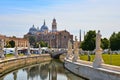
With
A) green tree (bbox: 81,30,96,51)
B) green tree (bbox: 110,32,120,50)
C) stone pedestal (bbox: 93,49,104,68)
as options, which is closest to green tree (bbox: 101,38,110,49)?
green tree (bbox: 81,30,96,51)

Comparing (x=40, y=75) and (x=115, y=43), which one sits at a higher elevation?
(x=115, y=43)

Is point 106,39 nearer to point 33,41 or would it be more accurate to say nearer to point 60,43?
point 60,43

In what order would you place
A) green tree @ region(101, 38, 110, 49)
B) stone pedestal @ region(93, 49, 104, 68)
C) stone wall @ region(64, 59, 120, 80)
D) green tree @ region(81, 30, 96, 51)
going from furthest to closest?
1. green tree @ region(101, 38, 110, 49)
2. green tree @ region(81, 30, 96, 51)
3. stone pedestal @ region(93, 49, 104, 68)
4. stone wall @ region(64, 59, 120, 80)

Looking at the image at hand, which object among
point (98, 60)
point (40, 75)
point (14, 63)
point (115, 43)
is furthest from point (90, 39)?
point (98, 60)

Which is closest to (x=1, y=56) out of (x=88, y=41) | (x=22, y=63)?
(x=22, y=63)

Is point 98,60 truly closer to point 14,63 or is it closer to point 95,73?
point 95,73

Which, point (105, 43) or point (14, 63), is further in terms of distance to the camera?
point (105, 43)

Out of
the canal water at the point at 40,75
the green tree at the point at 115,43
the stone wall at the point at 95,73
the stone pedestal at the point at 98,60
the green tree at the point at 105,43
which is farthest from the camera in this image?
→ the green tree at the point at 105,43

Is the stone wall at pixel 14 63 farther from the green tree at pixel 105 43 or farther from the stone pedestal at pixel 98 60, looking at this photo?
A: the green tree at pixel 105 43

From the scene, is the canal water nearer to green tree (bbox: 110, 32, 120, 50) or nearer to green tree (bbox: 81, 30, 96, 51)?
green tree (bbox: 110, 32, 120, 50)

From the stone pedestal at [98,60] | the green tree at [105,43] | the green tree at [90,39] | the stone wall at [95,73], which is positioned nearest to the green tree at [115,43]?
the green tree at [90,39]

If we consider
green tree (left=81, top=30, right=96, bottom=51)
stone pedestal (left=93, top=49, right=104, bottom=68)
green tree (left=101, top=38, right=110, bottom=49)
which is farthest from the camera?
green tree (left=101, top=38, right=110, bottom=49)

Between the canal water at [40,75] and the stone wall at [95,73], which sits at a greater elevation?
the stone wall at [95,73]

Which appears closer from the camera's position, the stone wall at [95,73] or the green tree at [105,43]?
the stone wall at [95,73]
